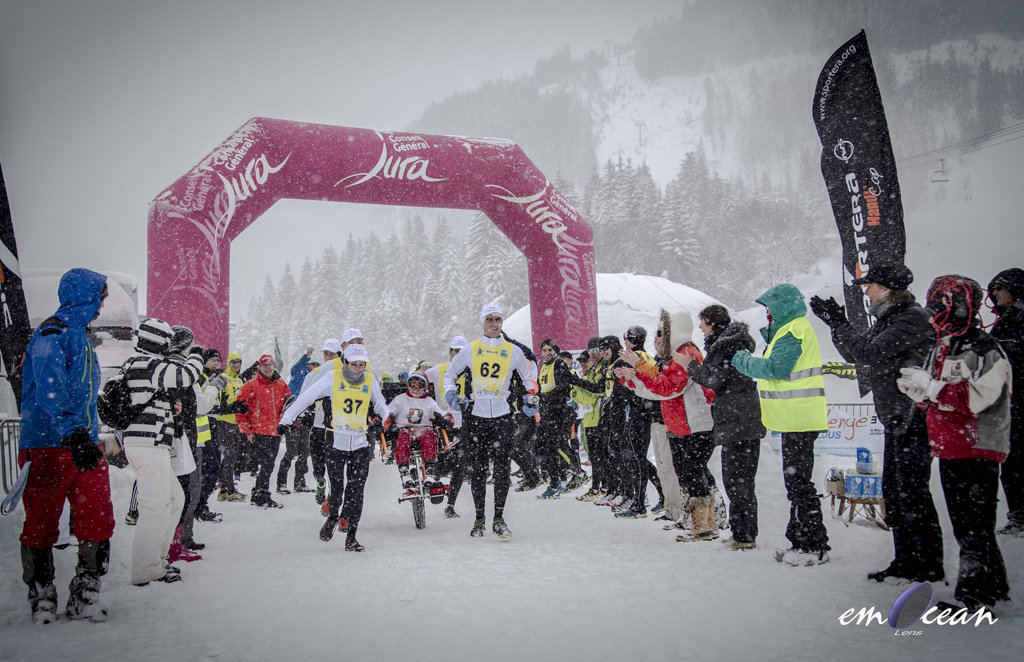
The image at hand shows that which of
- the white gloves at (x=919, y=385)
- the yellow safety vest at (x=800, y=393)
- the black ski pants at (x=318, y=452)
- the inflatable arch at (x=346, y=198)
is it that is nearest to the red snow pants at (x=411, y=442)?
the black ski pants at (x=318, y=452)

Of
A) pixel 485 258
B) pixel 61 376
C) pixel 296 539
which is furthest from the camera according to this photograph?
pixel 485 258

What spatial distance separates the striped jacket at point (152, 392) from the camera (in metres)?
4.12

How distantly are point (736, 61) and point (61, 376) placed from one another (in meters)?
217

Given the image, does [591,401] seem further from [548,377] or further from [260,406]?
[260,406]

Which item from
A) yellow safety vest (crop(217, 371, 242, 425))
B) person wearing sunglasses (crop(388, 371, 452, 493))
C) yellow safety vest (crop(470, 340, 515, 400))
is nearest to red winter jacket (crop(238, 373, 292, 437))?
yellow safety vest (crop(217, 371, 242, 425))

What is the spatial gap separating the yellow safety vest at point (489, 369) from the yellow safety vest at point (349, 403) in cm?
107

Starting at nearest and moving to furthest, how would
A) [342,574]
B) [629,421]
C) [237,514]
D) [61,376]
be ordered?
[61,376], [342,574], [629,421], [237,514]

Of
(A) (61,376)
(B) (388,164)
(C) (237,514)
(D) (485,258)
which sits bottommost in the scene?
(C) (237,514)

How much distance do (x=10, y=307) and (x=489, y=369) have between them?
472 centimetres

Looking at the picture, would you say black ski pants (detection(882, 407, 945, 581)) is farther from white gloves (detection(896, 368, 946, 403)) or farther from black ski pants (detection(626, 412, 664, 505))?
black ski pants (detection(626, 412, 664, 505))

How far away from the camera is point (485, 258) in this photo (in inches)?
1649

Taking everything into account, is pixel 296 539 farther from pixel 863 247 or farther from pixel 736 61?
pixel 736 61

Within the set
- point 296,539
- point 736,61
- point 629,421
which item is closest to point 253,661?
point 296,539

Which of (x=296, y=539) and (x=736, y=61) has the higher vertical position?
(x=736, y=61)
